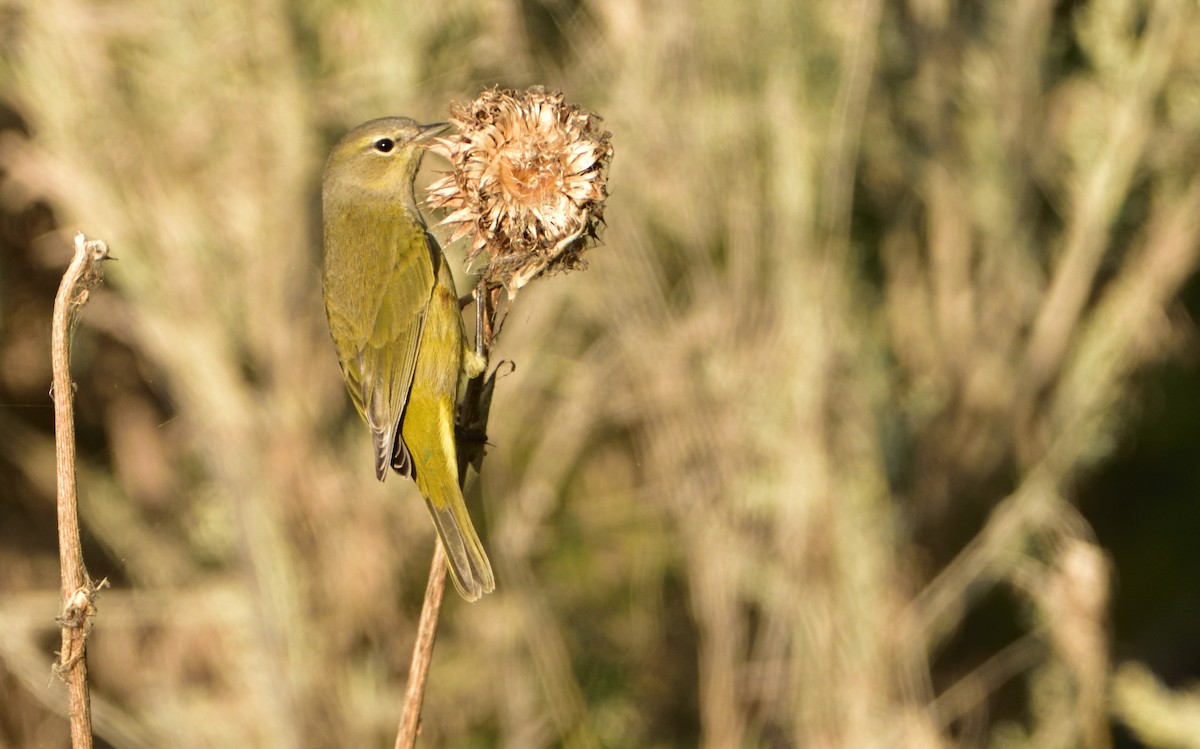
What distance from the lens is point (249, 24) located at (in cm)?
372

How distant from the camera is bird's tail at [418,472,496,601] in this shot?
233 centimetres

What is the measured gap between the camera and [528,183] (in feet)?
6.98

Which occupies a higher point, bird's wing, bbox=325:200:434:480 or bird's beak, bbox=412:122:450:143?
bird's beak, bbox=412:122:450:143

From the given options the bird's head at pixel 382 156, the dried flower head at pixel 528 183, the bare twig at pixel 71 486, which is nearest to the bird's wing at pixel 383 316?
the bird's head at pixel 382 156

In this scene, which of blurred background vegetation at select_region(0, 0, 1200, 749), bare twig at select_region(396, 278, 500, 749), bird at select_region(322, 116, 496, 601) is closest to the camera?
bare twig at select_region(396, 278, 500, 749)

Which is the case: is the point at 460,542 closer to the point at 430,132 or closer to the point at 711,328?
the point at 430,132

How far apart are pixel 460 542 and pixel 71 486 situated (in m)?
1.00

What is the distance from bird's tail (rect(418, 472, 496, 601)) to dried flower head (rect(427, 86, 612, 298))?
49cm

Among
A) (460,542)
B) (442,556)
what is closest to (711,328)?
(460,542)

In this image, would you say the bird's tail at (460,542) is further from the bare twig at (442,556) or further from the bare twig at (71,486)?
the bare twig at (71,486)

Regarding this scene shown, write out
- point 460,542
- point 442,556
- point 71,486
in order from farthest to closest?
point 460,542 < point 442,556 < point 71,486

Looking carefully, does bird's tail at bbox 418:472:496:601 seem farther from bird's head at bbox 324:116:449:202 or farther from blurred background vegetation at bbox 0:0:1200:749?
blurred background vegetation at bbox 0:0:1200:749

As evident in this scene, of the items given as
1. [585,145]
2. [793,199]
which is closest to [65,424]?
[585,145]

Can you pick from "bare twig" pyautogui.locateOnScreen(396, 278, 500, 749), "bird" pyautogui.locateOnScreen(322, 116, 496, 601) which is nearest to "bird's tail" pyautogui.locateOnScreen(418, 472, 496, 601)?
"bird" pyautogui.locateOnScreen(322, 116, 496, 601)
